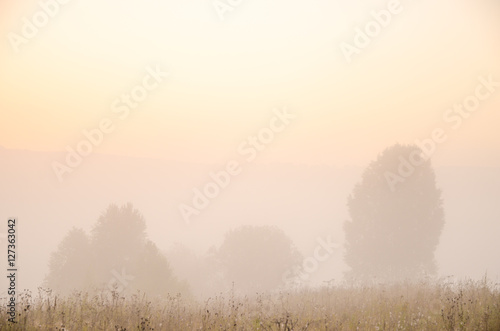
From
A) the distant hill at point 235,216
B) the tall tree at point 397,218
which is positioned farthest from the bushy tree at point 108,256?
the distant hill at point 235,216

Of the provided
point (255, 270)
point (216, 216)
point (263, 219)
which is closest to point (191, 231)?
point (216, 216)

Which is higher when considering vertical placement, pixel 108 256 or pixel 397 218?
pixel 397 218

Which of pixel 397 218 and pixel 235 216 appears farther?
pixel 235 216

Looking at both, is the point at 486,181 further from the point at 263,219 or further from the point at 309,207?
the point at 263,219

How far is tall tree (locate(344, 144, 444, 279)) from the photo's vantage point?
31.5 meters

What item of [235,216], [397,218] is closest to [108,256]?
[397,218]

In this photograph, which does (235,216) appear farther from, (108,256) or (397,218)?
(397,218)

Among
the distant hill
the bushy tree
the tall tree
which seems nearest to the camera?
the bushy tree

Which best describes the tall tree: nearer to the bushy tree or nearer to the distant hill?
the bushy tree

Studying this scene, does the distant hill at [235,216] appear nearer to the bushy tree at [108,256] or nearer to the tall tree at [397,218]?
the tall tree at [397,218]

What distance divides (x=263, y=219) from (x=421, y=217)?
467 ft

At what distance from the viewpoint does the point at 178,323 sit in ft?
28.6

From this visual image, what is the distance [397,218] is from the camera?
31.7 meters

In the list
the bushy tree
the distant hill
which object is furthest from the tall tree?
the distant hill
